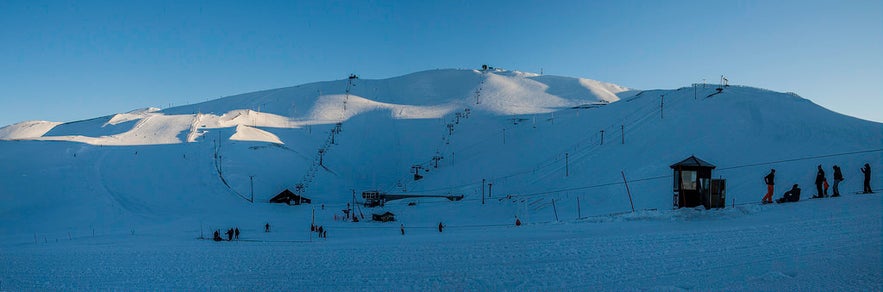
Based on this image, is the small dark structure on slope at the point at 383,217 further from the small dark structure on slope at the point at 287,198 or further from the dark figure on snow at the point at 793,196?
the dark figure on snow at the point at 793,196

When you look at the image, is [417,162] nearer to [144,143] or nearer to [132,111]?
[144,143]

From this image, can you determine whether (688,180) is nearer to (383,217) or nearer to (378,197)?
(383,217)

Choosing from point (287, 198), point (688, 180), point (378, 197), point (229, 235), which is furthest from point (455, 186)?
point (688, 180)

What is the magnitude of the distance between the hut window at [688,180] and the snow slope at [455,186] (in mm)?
1993

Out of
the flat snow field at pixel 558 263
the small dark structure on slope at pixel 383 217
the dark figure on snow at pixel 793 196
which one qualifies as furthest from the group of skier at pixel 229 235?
the dark figure on snow at pixel 793 196

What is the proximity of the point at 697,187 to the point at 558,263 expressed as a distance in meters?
10.2

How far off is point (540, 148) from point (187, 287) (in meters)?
38.5

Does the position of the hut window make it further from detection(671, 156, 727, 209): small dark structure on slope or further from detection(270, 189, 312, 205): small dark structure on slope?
detection(270, 189, 312, 205): small dark structure on slope

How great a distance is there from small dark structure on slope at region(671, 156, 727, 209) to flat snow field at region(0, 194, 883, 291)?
2.68 metres

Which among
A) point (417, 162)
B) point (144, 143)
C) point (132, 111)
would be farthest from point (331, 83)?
point (144, 143)

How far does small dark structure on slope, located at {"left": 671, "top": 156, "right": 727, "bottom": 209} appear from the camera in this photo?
684 inches

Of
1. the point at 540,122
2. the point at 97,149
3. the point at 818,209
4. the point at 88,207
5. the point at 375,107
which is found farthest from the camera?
the point at 375,107

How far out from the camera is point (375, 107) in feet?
244

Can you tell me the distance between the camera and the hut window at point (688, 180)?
700 inches
